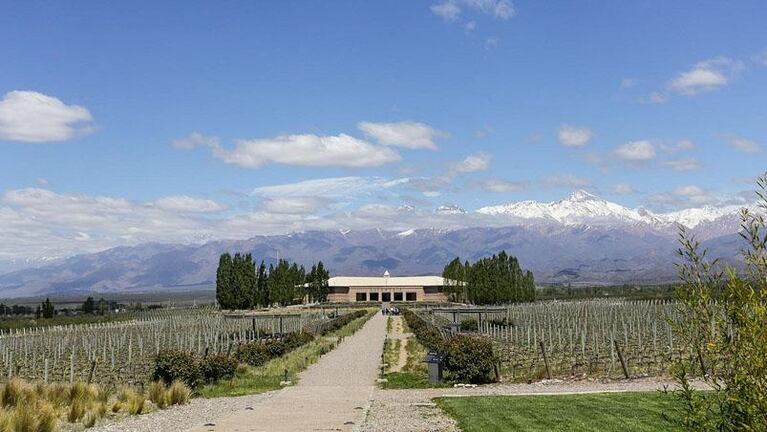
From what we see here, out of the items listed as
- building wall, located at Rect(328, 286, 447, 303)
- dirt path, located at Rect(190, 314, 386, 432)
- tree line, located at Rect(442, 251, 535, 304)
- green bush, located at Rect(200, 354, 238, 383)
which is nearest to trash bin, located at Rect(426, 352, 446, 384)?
dirt path, located at Rect(190, 314, 386, 432)

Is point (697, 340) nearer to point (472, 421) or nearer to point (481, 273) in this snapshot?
point (472, 421)

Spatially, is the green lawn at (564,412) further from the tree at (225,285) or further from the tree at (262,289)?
the tree at (262,289)

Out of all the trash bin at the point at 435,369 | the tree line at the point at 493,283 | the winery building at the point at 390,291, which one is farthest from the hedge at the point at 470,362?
the winery building at the point at 390,291

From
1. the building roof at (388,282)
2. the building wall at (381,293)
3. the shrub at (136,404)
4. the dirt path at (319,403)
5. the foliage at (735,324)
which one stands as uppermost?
the building roof at (388,282)

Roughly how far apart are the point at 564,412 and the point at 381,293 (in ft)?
460

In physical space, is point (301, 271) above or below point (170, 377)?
above

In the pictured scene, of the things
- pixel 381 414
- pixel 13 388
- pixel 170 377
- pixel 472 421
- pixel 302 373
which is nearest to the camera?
pixel 472 421

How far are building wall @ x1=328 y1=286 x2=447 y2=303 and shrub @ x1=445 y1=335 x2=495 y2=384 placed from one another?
128 m

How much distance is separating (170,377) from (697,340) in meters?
22.0

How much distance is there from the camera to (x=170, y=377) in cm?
2655

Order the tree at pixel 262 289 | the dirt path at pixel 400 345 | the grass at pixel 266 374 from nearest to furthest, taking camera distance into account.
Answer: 1. the grass at pixel 266 374
2. the dirt path at pixel 400 345
3. the tree at pixel 262 289

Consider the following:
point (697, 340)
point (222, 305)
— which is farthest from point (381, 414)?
point (222, 305)

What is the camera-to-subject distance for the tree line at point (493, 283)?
115 m

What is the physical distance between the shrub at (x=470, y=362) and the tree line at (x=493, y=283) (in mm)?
86537
